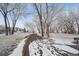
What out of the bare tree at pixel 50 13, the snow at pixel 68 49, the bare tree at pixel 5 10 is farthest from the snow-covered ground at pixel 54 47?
the bare tree at pixel 5 10

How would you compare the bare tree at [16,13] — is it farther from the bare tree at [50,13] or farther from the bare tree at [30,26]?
the bare tree at [50,13]

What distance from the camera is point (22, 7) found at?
174 cm

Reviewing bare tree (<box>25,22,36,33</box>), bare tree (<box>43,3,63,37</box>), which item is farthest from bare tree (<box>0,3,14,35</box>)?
bare tree (<box>43,3,63,37</box>)

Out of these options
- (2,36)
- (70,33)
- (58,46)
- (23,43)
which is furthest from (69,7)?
(2,36)

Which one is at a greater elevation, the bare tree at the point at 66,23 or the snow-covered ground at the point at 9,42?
the bare tree at the point at 66,23

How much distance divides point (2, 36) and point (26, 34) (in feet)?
0.73

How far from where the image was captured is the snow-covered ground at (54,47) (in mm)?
1703

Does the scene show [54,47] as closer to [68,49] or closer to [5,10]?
[68,49]

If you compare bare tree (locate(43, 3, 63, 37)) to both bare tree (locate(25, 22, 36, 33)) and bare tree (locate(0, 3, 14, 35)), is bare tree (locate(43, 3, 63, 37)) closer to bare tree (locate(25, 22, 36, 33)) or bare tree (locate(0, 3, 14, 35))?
bare tree (locate(25, 22, 36, 33))

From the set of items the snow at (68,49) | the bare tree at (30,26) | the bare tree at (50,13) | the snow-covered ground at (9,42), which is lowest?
the snow at (68,49)

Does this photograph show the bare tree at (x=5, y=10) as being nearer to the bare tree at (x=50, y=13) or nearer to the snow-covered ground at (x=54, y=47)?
the snow-covered ground at (x=54, y=47)

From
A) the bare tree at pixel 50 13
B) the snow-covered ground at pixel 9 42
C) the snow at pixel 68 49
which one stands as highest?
the bare tree at pixel 50 13

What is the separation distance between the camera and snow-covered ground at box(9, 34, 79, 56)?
1703mm

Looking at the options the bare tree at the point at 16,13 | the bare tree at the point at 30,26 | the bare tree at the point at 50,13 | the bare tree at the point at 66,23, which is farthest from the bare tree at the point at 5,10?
the bare tree at the point at 66,23
